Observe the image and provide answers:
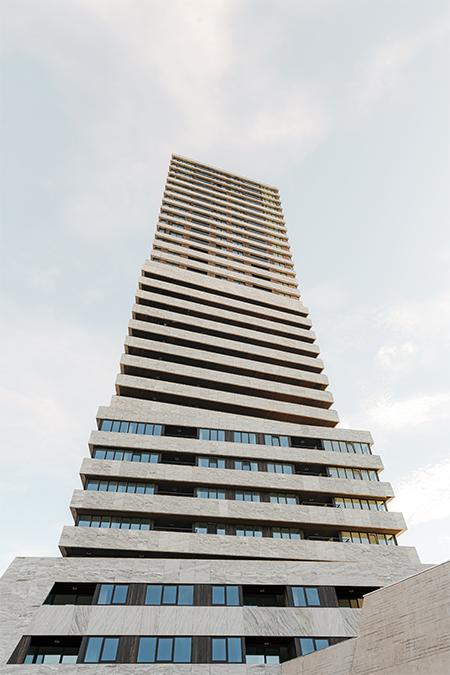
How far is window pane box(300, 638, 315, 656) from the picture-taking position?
26.9 m

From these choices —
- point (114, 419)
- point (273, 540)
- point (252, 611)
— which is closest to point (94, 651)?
point (252, 611)

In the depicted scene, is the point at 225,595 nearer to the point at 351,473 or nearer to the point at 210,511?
the point at 210,511

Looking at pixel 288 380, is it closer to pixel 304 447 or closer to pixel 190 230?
pixel 304 447

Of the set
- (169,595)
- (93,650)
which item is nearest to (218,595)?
(169,595)

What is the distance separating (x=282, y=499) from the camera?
1511 inches

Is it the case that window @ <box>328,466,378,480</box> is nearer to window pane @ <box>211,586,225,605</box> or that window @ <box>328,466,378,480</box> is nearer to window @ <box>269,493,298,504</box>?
window @ <box>269,493,298,504</box>

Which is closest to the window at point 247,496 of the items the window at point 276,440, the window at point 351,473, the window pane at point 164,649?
the window at point 276,440

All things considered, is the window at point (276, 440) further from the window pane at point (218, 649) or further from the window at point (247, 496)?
the window pane at point (218, 649)

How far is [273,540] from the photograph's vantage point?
3459 centimetres

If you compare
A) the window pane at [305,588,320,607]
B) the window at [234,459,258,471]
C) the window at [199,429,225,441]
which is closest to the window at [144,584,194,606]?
the window pane at [305,588,320,607]

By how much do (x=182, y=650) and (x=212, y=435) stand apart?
18.1 m

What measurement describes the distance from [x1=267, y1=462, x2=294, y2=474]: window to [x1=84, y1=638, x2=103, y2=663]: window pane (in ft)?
62.7

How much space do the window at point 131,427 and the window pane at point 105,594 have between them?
1343 centimetres

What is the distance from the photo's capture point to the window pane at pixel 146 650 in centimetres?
2534
